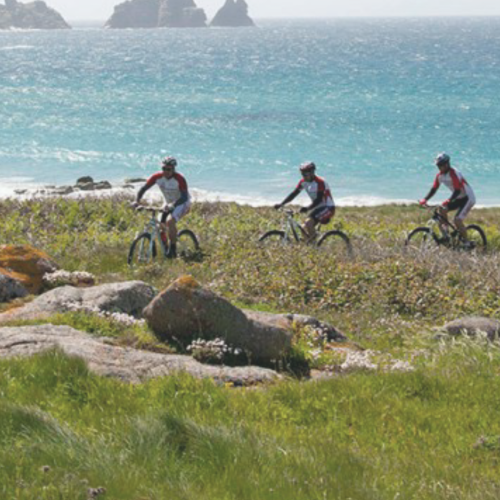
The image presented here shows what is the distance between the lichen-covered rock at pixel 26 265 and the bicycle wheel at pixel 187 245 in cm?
372

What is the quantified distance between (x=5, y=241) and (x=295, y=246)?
7364 millimetres

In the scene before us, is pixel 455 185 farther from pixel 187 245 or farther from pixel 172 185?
pixel 172 185

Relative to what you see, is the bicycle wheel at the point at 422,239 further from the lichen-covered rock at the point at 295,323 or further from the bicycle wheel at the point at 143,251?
the lichen-covered rock at the point at 295,323

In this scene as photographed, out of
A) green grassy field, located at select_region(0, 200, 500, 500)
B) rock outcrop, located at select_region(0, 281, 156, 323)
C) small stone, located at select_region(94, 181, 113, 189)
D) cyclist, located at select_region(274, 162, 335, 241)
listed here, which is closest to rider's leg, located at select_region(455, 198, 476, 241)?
cyclist, located at select_region(274, 162, 335, 241)

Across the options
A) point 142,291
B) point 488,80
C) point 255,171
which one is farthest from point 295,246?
point 488,80

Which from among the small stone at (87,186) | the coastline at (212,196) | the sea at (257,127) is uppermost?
the sea at (257,127)

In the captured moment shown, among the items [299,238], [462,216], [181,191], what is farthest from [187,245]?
[462,216]

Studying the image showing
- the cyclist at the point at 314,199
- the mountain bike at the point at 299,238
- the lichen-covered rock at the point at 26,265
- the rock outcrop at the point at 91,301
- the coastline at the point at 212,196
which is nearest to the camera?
the rock outcrop at the point at 91,301

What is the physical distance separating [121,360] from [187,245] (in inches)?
412

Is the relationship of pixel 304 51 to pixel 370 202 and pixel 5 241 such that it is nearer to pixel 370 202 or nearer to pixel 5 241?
pixel 370 202

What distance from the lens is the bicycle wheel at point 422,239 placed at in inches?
767

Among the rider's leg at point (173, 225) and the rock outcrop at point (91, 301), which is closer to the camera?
the rock outcrop at point (91, 301)

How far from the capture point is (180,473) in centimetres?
525

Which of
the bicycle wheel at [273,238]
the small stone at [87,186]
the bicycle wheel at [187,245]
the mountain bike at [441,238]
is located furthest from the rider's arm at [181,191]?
the small stone at [87,186]
